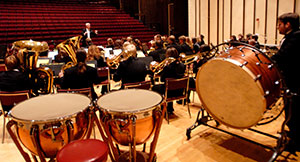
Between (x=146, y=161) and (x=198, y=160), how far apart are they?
547 mm

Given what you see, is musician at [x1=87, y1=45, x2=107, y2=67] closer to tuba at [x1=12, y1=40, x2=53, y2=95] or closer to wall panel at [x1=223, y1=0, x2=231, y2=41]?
tuba at [x1=12, y1=40, x2=53, y2=95]

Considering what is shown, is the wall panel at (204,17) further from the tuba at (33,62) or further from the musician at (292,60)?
the tuba at (33,62)

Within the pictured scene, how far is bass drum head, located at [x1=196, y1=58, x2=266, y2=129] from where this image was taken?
6.40ft

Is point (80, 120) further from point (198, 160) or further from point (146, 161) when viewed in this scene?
point (198, 160)

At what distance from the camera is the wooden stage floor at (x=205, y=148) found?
7.83 ft

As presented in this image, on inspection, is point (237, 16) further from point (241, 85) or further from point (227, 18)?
point (241, 85)

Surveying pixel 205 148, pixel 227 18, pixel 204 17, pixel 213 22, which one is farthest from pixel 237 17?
pixel 205 148

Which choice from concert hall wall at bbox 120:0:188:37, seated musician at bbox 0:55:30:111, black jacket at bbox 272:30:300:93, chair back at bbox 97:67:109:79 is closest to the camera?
black jacket at bbox 272:30:300:93

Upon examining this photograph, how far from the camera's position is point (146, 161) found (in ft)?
7.44

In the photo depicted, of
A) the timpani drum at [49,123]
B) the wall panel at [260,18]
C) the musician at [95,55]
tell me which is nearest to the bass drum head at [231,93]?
the timpani drum at [49,123]

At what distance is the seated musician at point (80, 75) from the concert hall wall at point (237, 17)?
7253mm

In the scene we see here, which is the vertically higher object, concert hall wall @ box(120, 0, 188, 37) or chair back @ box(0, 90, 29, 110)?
concert hall wall @ box(120, 0, 188, 37)

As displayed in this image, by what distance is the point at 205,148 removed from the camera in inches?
102

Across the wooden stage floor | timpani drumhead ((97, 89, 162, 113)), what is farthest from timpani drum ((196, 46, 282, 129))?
timpani drumhead ((97, 89, 162, 113))
